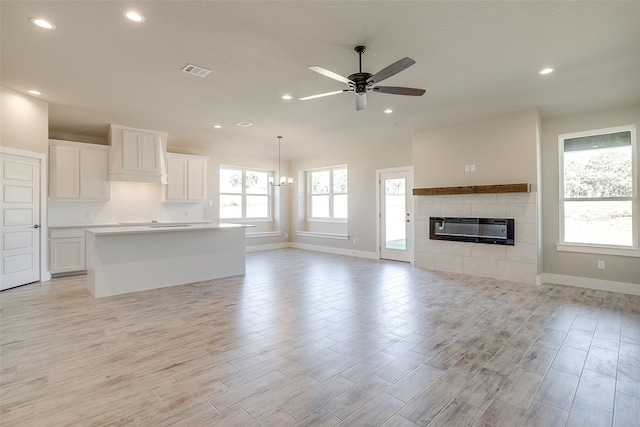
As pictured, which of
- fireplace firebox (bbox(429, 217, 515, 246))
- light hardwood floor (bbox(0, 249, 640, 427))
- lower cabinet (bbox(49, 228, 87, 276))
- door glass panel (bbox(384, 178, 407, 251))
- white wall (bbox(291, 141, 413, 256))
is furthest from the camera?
white wall (bbox(291, 141, 413, 256))

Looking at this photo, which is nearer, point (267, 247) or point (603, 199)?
point (603, 199)

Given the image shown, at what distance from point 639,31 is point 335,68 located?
2.91 meters

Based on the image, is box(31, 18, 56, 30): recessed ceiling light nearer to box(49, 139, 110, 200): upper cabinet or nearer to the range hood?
the range hood

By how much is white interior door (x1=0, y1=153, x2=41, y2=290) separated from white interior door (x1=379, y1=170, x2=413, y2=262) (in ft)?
21.1

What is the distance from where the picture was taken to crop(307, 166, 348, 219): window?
859 cm

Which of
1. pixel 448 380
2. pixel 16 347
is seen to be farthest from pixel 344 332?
pixel 16 347

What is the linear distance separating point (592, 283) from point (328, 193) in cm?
593

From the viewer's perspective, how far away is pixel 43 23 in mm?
2807

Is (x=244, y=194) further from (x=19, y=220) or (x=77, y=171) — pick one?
(x=19, y=220)

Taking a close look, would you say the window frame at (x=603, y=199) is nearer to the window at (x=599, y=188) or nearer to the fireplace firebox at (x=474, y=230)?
the window at (x=599, y=188)

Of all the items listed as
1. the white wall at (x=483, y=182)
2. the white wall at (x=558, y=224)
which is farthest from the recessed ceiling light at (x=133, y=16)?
the white wall at (x=558, y=224)

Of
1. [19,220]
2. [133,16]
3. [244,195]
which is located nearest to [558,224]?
[133,16]

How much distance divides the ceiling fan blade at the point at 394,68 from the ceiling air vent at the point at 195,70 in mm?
2023

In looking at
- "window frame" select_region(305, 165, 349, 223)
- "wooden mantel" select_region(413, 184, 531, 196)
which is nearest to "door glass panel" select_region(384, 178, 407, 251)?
"wooden mantel" select_region(413, 184, 531, 196)
